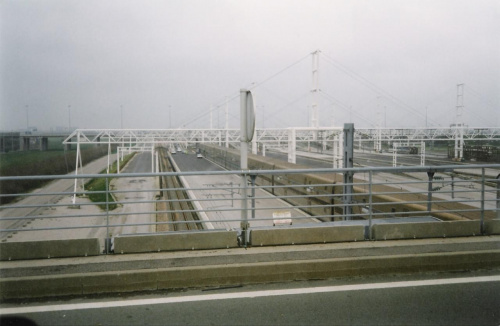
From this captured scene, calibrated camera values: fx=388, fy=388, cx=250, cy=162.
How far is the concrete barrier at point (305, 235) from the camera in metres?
5.76

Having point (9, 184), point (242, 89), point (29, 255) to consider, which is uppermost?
point (242, 89)

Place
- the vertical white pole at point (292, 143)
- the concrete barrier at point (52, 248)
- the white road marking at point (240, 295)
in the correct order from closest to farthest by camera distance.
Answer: the white road marking at point (240, 295)
the concrete barrier at point (52, 248)
the vertical white pole at point (292, 143)

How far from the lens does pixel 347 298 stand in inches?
185

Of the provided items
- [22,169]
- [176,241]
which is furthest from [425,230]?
[22,169]

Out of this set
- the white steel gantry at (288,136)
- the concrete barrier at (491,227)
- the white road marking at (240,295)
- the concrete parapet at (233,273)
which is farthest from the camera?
the white steel gantry at (288,136)

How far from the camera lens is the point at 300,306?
4.50 metres

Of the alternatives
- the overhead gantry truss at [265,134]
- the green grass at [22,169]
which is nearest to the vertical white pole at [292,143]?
Answer: the overhead gantry truss at [265,134]

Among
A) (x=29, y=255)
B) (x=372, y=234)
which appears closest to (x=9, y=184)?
(x=29, y=255)

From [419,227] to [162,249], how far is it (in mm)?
4009

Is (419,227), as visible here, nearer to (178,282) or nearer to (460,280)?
(460,280)

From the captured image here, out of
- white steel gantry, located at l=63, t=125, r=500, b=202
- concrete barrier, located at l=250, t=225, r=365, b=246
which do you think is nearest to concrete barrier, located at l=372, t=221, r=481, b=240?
concrete barrier, located at l=250, t=225, r=365, b=246

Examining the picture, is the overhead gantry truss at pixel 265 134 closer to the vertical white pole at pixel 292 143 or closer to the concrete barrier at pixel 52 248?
the vertical white pole at pixel 292 143

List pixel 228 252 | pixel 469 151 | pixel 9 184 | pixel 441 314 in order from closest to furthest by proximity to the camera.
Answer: pixel 441 314 < pixel 228 252 < pixel 469 151 < pixel 9 184

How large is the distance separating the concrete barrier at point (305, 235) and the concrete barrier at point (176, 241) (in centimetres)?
39
